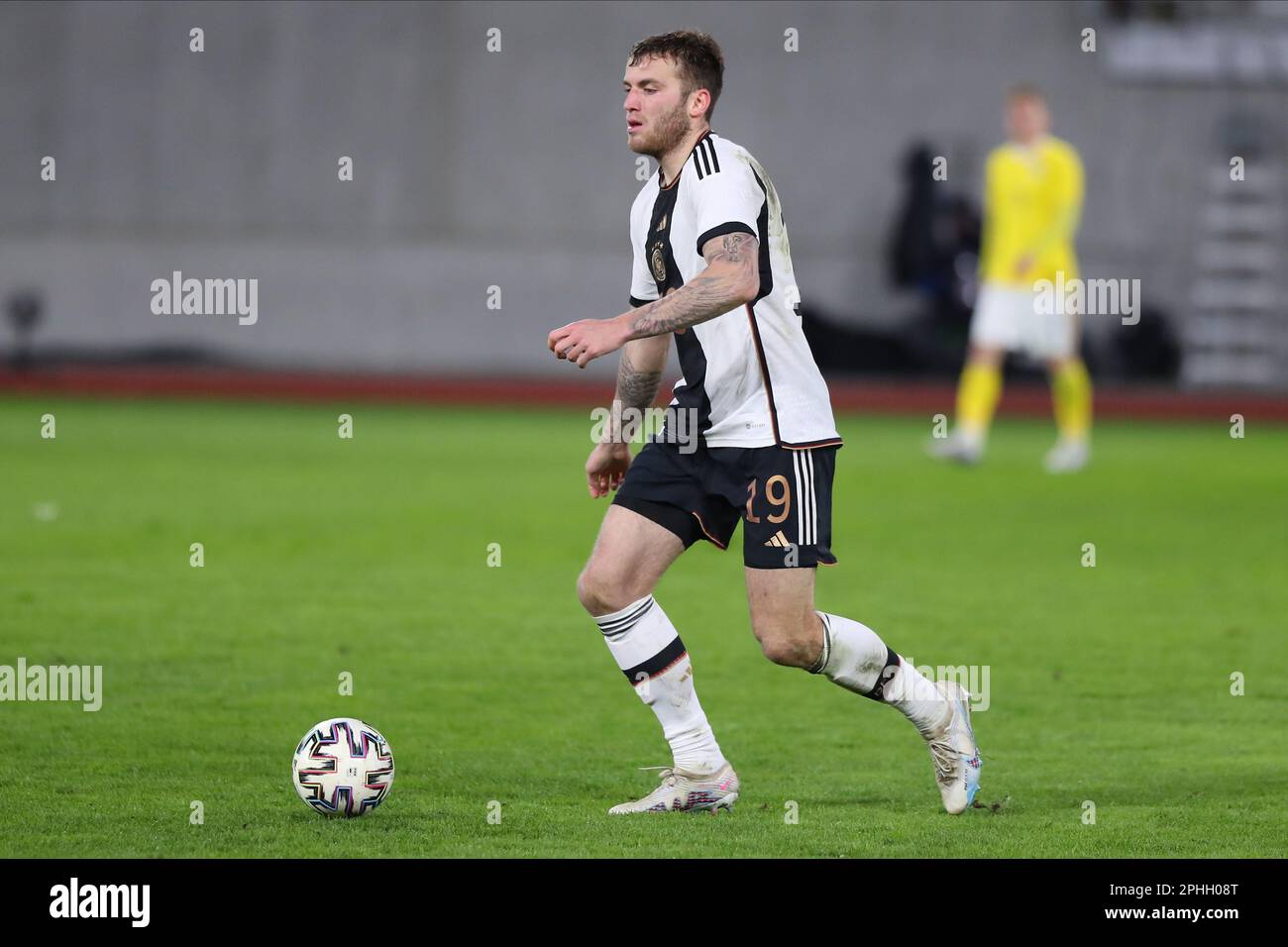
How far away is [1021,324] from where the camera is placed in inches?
620

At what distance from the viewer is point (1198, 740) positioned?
6473 millimetres

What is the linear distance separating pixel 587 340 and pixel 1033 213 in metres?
11.6

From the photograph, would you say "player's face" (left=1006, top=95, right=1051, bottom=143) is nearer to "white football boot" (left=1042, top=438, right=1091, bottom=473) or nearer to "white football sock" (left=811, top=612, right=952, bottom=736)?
"white football boot" (left=1042, top=438, right=1091, bottom=473)

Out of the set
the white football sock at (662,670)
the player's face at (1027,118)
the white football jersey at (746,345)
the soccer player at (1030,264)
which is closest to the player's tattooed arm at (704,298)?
the white football jersey at (746,345)

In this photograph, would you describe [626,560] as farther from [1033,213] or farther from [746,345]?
[1033,213]

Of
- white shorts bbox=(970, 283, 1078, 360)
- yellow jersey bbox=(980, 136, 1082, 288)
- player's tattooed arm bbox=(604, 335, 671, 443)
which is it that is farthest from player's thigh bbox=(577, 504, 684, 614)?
yellow jersey bbox=(980, 136, 1082, 288)

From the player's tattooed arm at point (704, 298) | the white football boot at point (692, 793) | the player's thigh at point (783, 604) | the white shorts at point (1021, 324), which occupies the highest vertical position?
the white shorts at point (1021, 324)

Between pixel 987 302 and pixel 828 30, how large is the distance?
37.7 feet

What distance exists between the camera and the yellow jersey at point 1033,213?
15828 mm

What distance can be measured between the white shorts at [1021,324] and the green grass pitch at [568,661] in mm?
1185

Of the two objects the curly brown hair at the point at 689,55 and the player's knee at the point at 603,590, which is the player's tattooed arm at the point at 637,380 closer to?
the player's knee at the point at 603,590

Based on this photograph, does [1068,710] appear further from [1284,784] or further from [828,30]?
[828,30]
